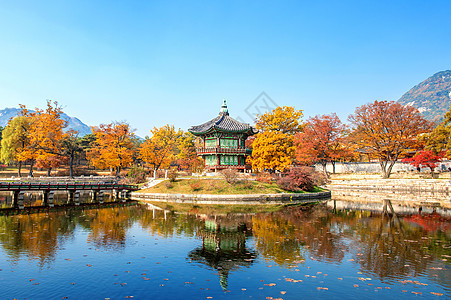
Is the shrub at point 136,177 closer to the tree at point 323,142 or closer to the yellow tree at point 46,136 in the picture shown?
the yellow tree at point 46,136

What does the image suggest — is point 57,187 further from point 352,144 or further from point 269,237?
point 352,144

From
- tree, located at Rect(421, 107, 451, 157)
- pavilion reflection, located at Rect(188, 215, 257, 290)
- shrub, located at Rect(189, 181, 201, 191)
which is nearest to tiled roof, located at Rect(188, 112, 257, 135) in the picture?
shrub, located at Rect(189, 181, 201, 191)

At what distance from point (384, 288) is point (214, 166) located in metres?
43.4

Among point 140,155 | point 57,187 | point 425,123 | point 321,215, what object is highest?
point 425,123

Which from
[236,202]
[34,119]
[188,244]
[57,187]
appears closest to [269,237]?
[188,244]

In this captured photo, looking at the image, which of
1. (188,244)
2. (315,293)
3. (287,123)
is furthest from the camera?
(287,123)

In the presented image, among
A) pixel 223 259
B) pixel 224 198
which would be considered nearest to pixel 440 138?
pixel 224 198

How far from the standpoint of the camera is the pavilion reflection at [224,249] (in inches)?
523

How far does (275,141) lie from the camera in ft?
179

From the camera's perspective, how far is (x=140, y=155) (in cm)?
6594

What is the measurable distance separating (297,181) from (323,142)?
22.3m

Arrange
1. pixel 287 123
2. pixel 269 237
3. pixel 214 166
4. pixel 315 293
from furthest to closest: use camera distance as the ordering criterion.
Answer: pixel 287 123 → pixel 214 166 → pixel 269 237 → pixel 315 293

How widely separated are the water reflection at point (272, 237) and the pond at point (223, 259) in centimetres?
6

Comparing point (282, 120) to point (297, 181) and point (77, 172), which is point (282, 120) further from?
point (77, 172)
